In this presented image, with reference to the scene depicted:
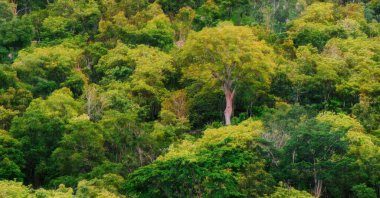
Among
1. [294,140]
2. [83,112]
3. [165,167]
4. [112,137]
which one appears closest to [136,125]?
[112,137]

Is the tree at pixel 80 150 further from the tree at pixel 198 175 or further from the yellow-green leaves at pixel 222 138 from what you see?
the tree at pixel 198 175

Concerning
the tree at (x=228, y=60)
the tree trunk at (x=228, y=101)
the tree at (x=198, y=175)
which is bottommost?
the tree trunk at (x=228, y=101)

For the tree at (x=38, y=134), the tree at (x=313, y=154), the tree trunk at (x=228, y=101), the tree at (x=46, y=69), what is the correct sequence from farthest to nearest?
the tree at (x=46, y=69) → the tree trunk at (x=228, y=101) → the tree at (x=38, y=134) → the tree at (x=313, y=154)

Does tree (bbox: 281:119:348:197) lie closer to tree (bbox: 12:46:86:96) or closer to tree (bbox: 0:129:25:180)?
tree (bbox: 0:129:25:180)

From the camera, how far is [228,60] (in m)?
36.5

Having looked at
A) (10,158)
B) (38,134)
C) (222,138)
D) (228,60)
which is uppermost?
(228,60)

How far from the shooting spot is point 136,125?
32625 mm

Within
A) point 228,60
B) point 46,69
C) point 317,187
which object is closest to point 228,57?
point 228,60

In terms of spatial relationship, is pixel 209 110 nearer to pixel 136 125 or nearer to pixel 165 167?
pixel 136 125

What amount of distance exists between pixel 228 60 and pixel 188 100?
145 inches

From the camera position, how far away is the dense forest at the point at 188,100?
27203 millimetres

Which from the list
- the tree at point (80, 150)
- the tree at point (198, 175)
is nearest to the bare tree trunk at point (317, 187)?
the tree at point (198, 175)

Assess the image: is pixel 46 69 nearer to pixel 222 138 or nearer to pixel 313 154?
pixel 222 138

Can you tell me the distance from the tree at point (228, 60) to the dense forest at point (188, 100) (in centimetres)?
8
